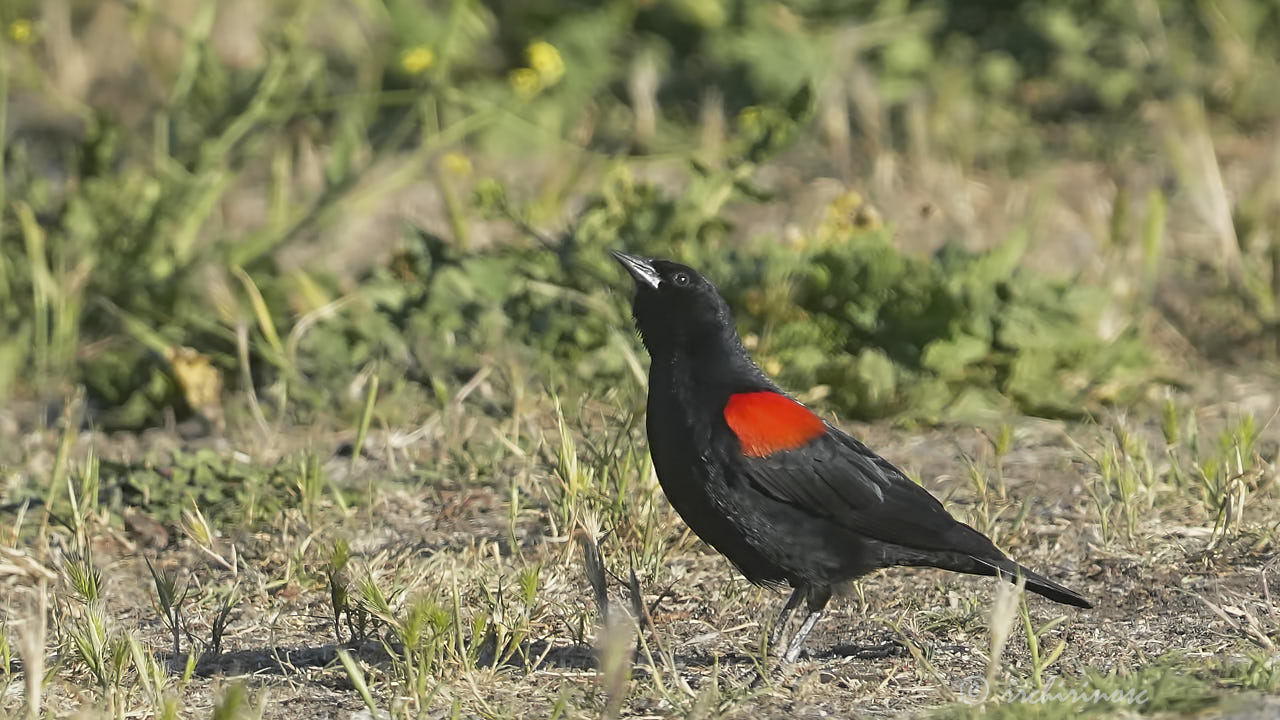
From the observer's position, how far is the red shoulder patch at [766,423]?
3852mm

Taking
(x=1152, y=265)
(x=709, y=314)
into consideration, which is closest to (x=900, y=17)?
(x=1152, y=265)

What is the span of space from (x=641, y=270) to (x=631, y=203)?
162 cm

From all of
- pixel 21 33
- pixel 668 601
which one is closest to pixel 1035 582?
pixel 668 601

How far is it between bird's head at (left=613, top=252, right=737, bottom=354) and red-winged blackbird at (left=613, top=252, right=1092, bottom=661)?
0.37 feet

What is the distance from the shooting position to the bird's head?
4.12m

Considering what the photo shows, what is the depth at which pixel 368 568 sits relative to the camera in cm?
423

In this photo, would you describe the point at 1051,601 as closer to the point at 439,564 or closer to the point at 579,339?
the point at 439,564

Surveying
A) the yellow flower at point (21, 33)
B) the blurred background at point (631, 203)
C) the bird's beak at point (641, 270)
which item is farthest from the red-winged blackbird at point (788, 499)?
the yellow flower at point (21, 33)

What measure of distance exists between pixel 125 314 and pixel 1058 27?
466cm

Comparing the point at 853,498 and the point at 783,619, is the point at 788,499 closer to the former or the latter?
the point at 853,498

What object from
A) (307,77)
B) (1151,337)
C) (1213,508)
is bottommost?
(1151,337)

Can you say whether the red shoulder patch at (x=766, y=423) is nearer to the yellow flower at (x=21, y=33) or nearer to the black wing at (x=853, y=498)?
the black wing at (x=853, y=498)

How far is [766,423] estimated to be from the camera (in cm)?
388

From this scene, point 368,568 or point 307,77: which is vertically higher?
point 307,77
